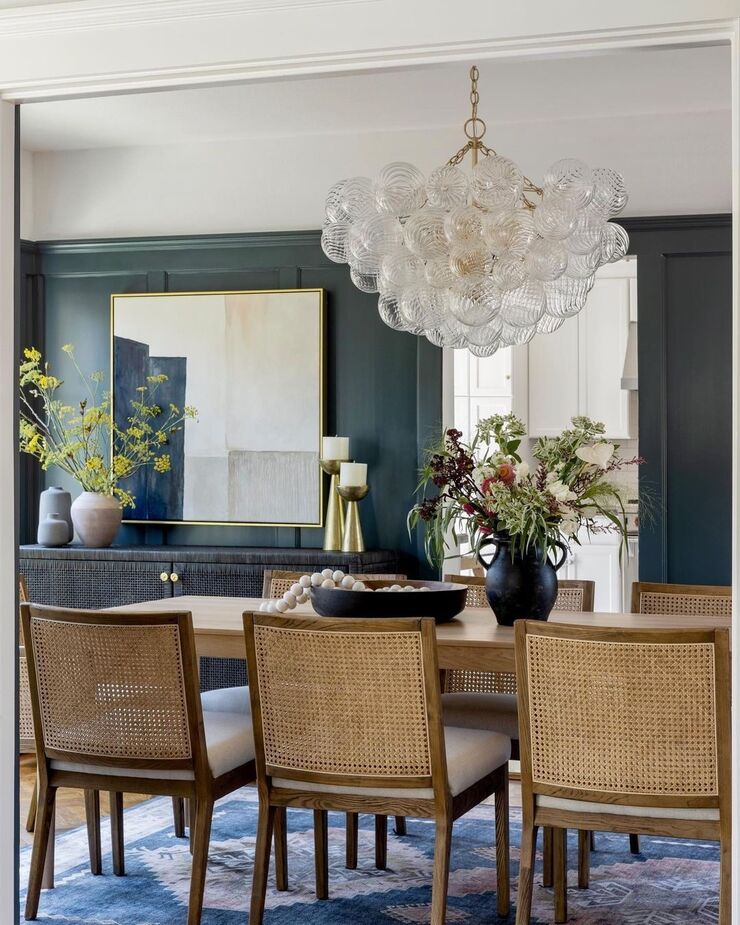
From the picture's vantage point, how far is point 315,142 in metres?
5.54

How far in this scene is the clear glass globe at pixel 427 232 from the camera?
3.61 metres

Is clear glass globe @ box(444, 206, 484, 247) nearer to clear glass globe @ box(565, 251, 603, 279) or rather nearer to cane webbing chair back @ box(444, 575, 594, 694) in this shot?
clear glass globe @ box(565, 251, 603, 279)

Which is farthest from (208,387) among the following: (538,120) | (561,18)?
(561,18)

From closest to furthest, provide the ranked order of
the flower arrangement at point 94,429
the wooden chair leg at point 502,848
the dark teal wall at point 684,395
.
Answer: the wooden chair leg at point 502,848, the dark teal wall at point 684,395, the flower arrangement at point 94,429

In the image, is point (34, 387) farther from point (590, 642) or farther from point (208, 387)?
point (590, 642)

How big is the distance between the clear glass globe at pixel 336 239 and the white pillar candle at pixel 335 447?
1393mm

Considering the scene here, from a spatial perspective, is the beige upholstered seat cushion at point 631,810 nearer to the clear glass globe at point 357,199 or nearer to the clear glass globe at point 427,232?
the clear glass globe at point 427,232

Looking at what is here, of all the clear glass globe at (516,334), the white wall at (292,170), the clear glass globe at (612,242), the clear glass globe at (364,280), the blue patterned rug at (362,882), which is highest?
the white wall at (292,170)

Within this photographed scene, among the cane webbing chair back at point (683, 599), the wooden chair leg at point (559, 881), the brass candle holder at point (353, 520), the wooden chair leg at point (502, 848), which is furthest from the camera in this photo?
the brass candle holder at point (353, 520)

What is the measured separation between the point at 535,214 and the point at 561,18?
1545mm

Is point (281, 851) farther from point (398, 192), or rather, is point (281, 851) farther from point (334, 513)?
point (334, 513)

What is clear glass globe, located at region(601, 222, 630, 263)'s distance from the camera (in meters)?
3.62

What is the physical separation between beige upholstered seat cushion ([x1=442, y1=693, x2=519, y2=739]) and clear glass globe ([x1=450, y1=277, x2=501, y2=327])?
117cm

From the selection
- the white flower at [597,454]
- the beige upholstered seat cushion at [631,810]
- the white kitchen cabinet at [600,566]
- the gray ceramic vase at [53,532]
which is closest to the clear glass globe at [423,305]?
the white flower at [597,454]
